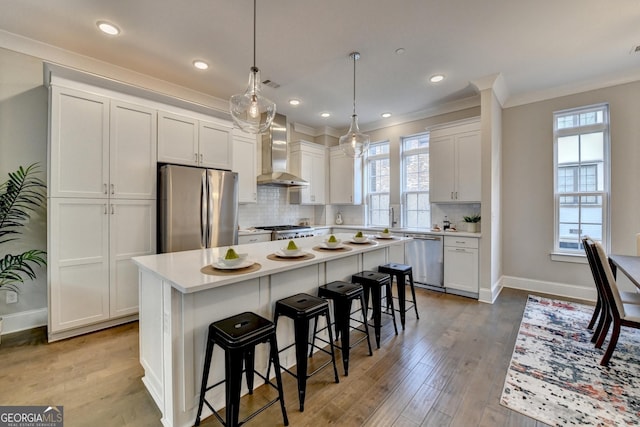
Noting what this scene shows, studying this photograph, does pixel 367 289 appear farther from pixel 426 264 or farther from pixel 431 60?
pixel 431 60

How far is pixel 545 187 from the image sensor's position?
13.2 feet

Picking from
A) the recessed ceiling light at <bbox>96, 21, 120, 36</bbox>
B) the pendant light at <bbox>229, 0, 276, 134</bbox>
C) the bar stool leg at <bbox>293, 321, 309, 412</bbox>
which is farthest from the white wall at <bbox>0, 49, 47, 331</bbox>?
the bar stool leg at <bbox>293, 321, 309, 412</bbox>

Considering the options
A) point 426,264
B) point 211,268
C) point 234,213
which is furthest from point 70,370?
point 426,264

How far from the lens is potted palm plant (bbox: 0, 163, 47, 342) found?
256 cm

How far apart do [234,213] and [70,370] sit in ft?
7.17

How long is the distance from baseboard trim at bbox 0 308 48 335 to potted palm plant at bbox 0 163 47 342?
268 millimetres

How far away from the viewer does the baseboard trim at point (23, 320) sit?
2.73m

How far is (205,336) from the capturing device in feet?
5.38

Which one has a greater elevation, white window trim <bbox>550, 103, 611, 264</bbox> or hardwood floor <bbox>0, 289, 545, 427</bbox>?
white window trim <bbox>550, 103, 611, 264</bbox>

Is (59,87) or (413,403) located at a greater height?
Result: (59,87)

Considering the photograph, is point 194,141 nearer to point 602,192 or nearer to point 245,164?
point 245,164

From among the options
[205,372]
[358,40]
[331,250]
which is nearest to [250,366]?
[205,372]

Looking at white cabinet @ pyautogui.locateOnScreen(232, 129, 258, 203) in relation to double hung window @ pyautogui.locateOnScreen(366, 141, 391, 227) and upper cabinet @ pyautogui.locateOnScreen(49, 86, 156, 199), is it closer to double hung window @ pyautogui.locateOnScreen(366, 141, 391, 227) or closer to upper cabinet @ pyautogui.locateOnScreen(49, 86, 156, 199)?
upper cabinet @ pyautogui.locateOnScreen(49, 86, 156, 199)
